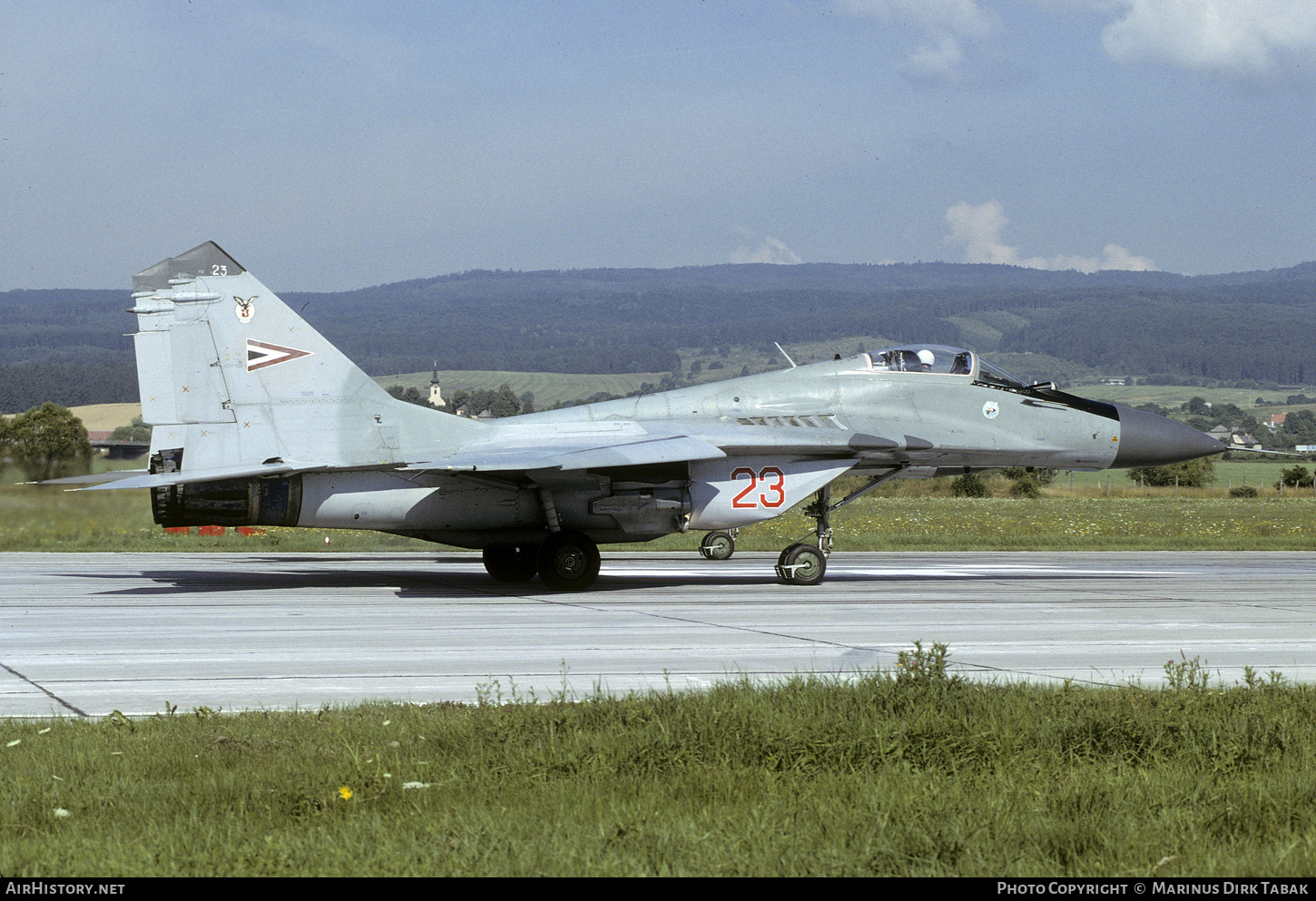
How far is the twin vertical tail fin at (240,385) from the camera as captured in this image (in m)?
16.2


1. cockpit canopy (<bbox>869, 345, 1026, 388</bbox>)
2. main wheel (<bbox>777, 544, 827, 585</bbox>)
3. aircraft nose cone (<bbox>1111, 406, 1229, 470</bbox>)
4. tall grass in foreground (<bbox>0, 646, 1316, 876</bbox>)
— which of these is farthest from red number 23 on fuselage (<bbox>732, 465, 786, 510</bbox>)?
tall grass in foreground (<bbox>0, 646, 1316, 876</bbox>)

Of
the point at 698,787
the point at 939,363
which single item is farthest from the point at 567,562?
the point at 698,787

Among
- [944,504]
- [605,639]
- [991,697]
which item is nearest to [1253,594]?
[605,639]

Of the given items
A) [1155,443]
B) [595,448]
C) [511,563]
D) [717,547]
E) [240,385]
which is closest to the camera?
[240,385]

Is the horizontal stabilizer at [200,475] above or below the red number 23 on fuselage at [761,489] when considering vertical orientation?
above

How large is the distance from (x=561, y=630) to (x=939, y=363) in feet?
28.8

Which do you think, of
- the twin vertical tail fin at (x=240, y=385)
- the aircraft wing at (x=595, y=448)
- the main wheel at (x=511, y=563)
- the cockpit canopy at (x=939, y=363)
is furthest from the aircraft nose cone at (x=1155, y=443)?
the twin vertical tail fin at (x=240, y=385)

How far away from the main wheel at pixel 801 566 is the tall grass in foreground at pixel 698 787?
34.0 feet

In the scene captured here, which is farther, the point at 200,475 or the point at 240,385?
the point at 240,385

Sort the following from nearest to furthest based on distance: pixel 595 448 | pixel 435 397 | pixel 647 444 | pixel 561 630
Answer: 1. pixel 561 630
2. pixel 595 448
3. pixel 647 444
4. pixel 435 397

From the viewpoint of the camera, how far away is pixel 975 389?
18734 millimetres

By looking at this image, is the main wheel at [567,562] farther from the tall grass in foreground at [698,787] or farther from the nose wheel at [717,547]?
the tall grass in foreground at [698,787]

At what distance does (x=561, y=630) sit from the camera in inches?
497

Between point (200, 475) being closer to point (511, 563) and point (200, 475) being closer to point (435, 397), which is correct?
point (511, 563)
